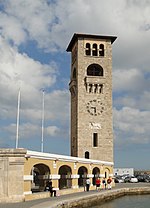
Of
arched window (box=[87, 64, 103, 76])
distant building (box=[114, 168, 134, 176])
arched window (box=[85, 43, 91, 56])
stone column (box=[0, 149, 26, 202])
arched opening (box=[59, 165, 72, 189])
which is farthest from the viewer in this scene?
distant building (box=[114, 168, 134, 176])

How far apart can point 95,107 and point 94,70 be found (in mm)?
6264

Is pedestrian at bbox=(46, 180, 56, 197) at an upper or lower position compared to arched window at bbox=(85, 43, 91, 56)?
lower

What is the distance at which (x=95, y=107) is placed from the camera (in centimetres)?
5438

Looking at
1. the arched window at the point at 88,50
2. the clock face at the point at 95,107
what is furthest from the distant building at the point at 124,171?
the arched window at the point at 88,50

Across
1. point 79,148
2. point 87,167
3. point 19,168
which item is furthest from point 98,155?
point 19,168

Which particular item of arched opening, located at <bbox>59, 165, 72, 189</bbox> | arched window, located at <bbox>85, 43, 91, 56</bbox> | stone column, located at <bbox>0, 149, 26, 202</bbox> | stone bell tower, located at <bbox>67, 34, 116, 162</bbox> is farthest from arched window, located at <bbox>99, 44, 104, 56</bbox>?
stone column, located at <bbox>0, 149, 26, 202</bbox>

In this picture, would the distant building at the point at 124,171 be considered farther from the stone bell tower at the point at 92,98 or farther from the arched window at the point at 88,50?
the arched window at the point at 88,50

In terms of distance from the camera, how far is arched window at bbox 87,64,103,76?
56375mm

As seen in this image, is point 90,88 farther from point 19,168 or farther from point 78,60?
point 19,168

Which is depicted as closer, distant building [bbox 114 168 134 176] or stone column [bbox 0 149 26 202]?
stone column [bbox 0 149 26 202]

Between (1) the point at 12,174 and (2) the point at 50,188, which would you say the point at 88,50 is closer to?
(2) the point at 50,188

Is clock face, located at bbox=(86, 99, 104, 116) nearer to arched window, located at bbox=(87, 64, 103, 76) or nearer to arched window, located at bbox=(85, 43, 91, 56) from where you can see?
arched window, located at bbox=(87, 64, 103, 76)

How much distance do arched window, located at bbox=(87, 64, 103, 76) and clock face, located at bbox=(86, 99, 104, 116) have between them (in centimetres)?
458

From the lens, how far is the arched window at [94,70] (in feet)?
185
